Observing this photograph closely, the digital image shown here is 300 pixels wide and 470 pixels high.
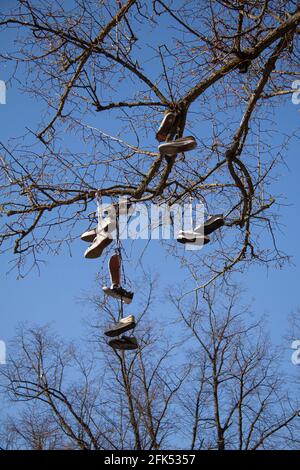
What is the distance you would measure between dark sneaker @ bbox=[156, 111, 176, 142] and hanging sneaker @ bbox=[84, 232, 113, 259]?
2.20 feet

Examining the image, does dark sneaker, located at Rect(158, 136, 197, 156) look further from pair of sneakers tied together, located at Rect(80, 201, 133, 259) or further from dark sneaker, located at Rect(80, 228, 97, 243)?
dark sneaker, located at Rect(80, 228, 97, 243)

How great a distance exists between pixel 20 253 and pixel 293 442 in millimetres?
5209

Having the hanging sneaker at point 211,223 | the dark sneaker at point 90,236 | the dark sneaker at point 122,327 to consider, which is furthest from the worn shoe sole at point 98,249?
the hanging sneaker at point 211,223

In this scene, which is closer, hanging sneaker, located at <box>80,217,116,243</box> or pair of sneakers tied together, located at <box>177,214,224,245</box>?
hanging sneaker, located at <box>80,217,116,243</box>

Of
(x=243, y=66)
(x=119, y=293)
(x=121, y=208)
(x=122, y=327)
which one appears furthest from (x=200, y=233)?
(x=243, y=66)

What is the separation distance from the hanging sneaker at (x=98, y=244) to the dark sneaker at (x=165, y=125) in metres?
0.67

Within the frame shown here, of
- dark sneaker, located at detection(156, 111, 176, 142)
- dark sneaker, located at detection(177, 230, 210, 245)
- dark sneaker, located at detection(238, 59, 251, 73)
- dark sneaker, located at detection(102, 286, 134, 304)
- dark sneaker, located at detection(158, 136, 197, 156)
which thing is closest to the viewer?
dark sneaker, located at detection(158, 136, 197, 156)

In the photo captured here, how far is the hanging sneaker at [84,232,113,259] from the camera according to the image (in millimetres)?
3830

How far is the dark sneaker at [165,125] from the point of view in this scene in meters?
3.78

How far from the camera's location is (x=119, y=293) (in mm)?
3906

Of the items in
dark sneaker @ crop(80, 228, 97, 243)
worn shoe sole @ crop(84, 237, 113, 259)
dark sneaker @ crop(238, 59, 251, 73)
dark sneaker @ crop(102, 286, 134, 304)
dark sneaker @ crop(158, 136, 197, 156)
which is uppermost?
dark sneaker @ crop(238, 59, 251, 73)

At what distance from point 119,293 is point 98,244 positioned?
0.32 metres

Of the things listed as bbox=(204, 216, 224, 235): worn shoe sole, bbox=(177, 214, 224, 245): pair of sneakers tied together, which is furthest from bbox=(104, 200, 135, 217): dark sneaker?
bbox=(204, 216, 224, 235): worn shoe sole

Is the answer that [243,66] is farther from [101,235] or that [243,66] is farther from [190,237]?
[101,235]
